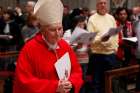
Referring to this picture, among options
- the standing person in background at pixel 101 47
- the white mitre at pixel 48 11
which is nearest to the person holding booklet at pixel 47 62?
the white mitre at pixel 48 11

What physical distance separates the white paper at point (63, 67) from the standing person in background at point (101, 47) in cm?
248

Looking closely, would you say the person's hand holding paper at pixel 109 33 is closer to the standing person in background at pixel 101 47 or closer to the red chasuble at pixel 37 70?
the standing person in background at pixel 101 47

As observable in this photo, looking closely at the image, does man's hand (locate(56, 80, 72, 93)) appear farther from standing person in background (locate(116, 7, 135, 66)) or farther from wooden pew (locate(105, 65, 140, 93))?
standing person in background (locate(116, 7, 135, 66))

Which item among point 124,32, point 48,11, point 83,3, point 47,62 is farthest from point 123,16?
point 83,3

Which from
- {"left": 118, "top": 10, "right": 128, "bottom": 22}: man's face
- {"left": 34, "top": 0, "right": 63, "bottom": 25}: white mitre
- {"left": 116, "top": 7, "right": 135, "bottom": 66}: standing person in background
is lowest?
{"left": 116, "top": 7, "right": 135, "bottom": 66}: standing person in background

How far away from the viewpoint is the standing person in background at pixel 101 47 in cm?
558

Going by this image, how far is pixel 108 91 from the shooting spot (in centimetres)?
545

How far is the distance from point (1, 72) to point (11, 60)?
0.23 m

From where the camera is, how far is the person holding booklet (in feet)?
9.49

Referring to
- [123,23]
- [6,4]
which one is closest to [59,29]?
[123,23]

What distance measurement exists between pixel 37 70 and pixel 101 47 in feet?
9.43

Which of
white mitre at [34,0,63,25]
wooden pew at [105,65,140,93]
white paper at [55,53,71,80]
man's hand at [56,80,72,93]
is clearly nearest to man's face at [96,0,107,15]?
wooden pew at [105,65,140,93]

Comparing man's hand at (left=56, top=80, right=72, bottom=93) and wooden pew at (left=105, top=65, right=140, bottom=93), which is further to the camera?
wooden pew at (left=105, top=65, right=140, bottom=93)

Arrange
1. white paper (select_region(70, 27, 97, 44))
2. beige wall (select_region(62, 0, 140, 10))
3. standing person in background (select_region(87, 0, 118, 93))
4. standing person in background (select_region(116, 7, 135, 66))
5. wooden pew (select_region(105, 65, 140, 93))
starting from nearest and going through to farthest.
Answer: white paper (select_region(70, 27, 97, 44)) → wooden pew (select_region(105, 65, 140, 93)) → standing person in background (select_region(87, 0, 118, 93)) → standing person in background (select_region(116, 7, 135, 66)) → beige wall (select_region(62, 0, 140, 10))
